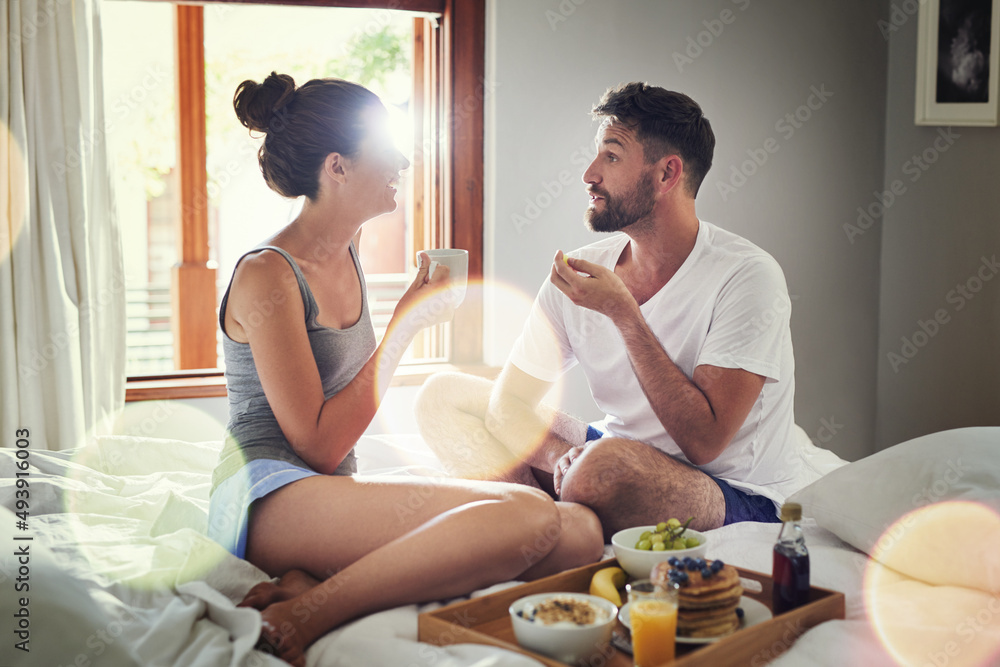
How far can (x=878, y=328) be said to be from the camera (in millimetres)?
3289

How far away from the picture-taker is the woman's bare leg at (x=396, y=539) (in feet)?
3.97

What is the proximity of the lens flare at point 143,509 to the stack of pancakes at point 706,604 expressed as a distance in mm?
676

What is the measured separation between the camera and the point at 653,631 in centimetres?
97

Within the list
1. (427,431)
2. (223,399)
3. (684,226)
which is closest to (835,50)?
(684,226)

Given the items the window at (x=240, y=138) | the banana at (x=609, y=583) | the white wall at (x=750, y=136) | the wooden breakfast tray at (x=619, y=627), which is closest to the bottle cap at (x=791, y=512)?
the wooden breakfast tray at (x=619, y=627)

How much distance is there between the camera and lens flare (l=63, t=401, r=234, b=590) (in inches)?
49.0

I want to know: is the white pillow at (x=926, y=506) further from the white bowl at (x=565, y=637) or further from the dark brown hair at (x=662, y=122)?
the dark brown hair at (x=662, y=122)

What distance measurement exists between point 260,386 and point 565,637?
762 millimetres

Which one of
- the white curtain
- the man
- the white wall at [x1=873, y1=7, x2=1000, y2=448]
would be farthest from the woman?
the white wall at [x1=873, y1=7, x2=1000, y2=448]

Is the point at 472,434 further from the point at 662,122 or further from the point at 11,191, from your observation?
the point at 11,191

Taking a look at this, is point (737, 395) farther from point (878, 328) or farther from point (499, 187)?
point (878, 328)

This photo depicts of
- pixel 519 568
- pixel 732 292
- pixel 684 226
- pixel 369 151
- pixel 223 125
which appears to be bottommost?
pixel 519 568

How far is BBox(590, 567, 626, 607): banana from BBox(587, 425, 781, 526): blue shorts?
0.48 metres

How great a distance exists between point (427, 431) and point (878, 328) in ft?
6.64
